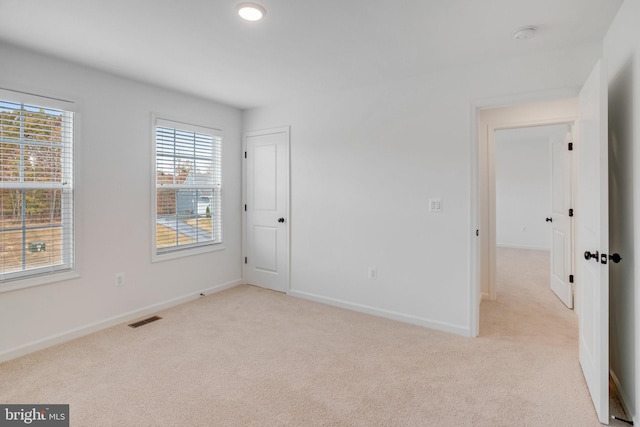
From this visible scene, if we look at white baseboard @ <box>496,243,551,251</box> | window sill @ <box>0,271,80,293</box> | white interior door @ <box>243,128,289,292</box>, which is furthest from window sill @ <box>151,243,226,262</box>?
white baseboard @ <box>496,243,551,251</box>

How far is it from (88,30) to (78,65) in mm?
793

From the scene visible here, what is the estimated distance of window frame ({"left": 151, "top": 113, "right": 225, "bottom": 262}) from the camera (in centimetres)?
354

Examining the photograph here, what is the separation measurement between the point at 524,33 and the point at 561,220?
2562 millimetres

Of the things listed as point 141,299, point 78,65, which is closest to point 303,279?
point 141,299

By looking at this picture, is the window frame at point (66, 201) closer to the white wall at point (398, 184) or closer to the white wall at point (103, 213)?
the white wall at point (103, 213)

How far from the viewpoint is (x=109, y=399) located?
6.68ft

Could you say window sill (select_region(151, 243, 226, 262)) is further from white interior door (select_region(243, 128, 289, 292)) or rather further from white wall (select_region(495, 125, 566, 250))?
white wall (select_region(495, 125, 566, 250))

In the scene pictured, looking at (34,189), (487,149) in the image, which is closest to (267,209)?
(34,189)

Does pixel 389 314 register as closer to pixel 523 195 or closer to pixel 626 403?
pixel 626 403

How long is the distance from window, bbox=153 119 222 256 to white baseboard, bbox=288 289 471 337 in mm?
1408

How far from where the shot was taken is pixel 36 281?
2.68 m

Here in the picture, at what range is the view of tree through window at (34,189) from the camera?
2535 mm

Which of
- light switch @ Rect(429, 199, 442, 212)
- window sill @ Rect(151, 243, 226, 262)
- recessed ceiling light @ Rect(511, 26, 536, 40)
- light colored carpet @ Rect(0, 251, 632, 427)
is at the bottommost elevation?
light colored carpet @ Rect(0, 251, 632, 427)

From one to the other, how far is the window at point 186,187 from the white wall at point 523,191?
6.23 m
